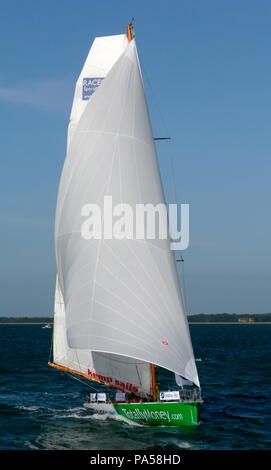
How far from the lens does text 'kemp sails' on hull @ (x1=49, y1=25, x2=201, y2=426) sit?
1044 inches

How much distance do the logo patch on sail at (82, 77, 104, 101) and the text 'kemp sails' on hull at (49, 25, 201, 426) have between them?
3.89 metres

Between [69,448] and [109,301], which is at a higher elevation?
[109,301]

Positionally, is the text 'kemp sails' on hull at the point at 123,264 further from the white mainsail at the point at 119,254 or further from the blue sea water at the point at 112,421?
the blue sea water at the point at 112,421

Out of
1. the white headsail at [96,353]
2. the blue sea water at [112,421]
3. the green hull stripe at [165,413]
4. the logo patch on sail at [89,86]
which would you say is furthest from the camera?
the logo patch on sail at [89,86]

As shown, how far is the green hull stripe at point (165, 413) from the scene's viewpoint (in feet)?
90.3

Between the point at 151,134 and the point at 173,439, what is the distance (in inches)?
497

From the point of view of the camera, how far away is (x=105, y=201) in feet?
90.3

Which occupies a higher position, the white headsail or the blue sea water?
the white headsail

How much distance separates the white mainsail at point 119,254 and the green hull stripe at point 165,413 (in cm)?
149

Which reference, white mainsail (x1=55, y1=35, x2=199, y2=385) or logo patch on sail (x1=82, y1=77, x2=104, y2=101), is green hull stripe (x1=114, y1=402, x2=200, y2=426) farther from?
logo patch on sail (x1=82, y1=77, x2=104, y2=101)

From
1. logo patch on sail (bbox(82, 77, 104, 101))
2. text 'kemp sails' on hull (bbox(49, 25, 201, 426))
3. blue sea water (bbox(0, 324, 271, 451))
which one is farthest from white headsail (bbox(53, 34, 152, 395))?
blue sea water (bbox(0, 324, 271, 451))

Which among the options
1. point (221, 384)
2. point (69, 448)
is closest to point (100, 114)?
point (69, 448)

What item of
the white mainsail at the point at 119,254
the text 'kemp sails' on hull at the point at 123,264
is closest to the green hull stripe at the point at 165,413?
the text 'kemp sails' on hull at the point at 123,264
